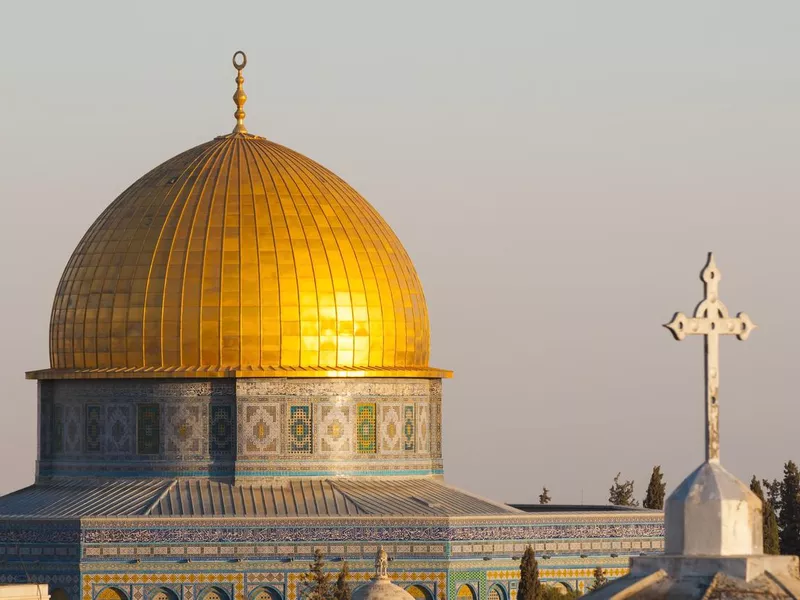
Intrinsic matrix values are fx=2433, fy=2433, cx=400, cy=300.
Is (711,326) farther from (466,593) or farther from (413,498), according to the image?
(413,498)

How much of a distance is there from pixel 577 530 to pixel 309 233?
6.32 metres

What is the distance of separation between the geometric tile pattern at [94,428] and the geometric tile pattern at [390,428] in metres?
4.39

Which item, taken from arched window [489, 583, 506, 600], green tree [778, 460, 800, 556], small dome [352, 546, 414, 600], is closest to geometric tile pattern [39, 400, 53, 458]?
small dome [352, 546, 414, 600]

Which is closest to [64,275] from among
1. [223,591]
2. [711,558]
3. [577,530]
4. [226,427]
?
[226,427]

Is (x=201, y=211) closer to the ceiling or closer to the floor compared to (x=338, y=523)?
closer to the ceiling

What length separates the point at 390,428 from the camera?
38.2 m

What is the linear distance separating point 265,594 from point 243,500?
190cm

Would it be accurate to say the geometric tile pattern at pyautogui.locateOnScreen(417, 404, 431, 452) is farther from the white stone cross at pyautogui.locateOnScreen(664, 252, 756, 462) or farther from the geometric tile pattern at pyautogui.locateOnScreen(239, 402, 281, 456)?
the white stone cross at pyautogui.locateOnScreen(664, 252, 756, 462)

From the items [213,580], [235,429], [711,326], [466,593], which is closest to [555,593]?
[466,593]

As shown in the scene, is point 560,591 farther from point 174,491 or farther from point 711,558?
point 711,558

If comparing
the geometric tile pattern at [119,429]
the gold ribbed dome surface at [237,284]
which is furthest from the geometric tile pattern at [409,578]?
the geometric tile pattern at [119,429]

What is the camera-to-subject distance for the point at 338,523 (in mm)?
35438

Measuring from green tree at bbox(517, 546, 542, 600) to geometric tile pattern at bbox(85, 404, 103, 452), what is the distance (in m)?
7.20

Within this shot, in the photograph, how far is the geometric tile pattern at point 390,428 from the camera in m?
38.1
